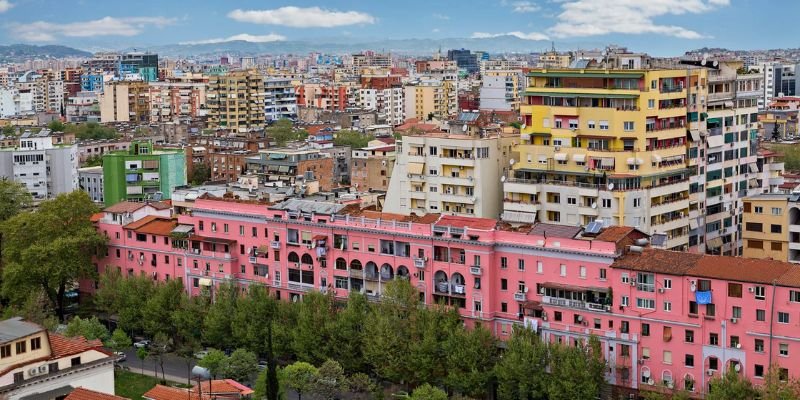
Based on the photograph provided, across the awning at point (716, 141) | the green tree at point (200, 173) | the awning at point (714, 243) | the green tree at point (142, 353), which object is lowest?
the green tree at point (142, 353)

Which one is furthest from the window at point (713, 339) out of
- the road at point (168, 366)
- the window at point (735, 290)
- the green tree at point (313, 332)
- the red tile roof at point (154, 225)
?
the red tile roof at point (154, 225)

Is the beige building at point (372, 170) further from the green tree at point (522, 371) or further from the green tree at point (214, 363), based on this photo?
the green tree at point (522, 371)

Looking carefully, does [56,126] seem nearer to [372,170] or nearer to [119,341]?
[372,170]

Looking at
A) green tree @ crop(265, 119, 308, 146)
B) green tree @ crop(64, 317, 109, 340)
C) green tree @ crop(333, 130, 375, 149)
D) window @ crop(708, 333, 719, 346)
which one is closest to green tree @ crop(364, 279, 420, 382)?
window @ crop(708, 333, 719, 346)

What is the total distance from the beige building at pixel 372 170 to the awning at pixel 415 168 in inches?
810

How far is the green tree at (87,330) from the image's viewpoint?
4356cm

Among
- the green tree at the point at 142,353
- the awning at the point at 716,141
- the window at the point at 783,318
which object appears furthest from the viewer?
the awning at the point at 716,141

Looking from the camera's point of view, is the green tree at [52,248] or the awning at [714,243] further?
the green tree at [52,248]

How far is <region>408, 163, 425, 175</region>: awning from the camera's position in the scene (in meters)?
49.2

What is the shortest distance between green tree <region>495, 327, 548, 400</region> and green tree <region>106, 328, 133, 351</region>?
14.3 metres

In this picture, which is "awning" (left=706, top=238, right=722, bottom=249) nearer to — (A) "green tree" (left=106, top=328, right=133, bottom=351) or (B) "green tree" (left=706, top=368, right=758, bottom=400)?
(B) "green tree" (left=706, top=368, right=758, bottom=400)

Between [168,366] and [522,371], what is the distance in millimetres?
14427

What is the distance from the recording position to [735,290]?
35.7m

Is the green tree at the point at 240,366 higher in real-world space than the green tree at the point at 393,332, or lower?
lower
